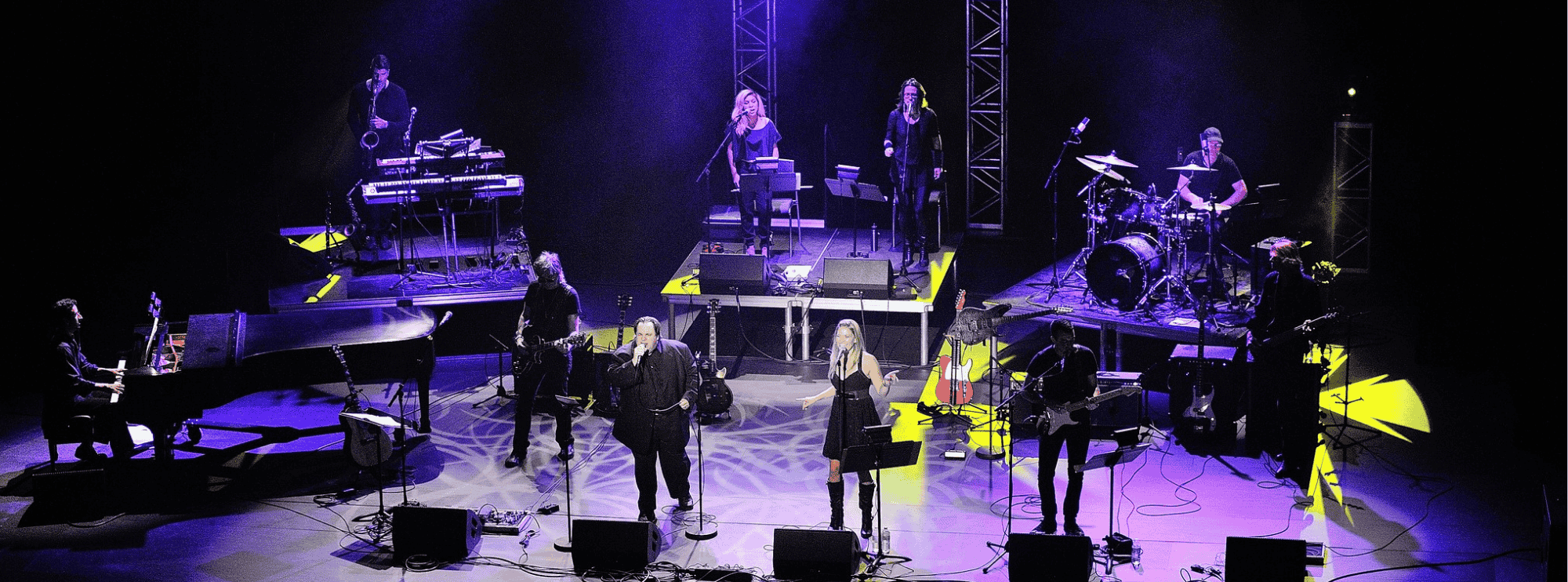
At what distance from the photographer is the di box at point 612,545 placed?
323 inches

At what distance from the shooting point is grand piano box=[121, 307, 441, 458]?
380 inches

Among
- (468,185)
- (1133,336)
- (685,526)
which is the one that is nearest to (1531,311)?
(1133,336)

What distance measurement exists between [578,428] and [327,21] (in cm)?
741

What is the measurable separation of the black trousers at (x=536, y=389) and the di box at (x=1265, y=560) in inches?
197

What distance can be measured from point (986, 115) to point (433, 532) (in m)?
9.85

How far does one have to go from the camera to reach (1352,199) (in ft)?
49.0

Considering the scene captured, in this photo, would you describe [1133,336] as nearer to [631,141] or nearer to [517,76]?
[631,141]

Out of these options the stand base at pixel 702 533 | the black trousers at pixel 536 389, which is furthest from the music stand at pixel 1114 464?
the black trousers at pixel 536 389

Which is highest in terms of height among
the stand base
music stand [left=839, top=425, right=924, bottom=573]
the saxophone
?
the saxophone

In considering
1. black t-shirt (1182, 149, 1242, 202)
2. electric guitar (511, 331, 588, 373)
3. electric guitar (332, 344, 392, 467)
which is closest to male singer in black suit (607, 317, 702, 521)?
electric guitar (511, 331, 588, 373)

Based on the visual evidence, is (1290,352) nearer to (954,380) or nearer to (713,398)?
(954,380)

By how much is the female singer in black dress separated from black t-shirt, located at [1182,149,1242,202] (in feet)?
20.6

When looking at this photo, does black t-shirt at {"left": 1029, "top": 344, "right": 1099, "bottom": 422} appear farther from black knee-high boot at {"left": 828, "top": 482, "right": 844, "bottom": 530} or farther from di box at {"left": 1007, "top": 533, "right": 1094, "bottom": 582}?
black knee-high boot at {"left": 828, "top": 482, "right": 844, "bottom": 530}

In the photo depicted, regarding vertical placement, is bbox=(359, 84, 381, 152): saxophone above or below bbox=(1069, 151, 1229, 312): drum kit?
above
